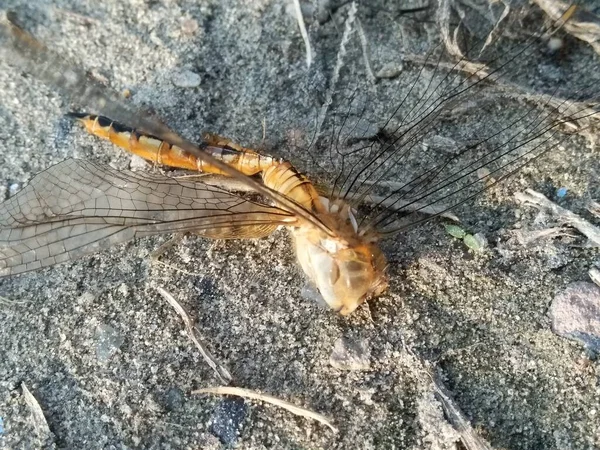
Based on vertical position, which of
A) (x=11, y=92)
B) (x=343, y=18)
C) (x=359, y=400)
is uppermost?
(x=11, y=92)

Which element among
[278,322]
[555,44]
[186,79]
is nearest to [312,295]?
[278,322]

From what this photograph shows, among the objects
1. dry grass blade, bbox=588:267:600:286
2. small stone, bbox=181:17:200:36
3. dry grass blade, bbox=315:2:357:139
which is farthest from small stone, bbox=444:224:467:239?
small stone, bbox=181:17:200:36

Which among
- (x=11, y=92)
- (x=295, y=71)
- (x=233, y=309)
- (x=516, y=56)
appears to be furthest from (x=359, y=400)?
(x=11, y=92)

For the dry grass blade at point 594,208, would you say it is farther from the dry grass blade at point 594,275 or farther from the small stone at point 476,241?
the small stone at point 476,241

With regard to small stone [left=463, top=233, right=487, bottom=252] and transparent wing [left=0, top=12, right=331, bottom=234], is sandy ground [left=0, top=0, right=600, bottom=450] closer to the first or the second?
small stone [left=463, top=233, right=487, bottom=252]

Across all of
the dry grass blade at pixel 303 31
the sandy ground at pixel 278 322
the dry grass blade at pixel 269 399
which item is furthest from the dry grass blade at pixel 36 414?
the dry grass blade at pixel 303 31

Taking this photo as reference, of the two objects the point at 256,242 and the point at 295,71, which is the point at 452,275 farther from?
the point at 295,71
